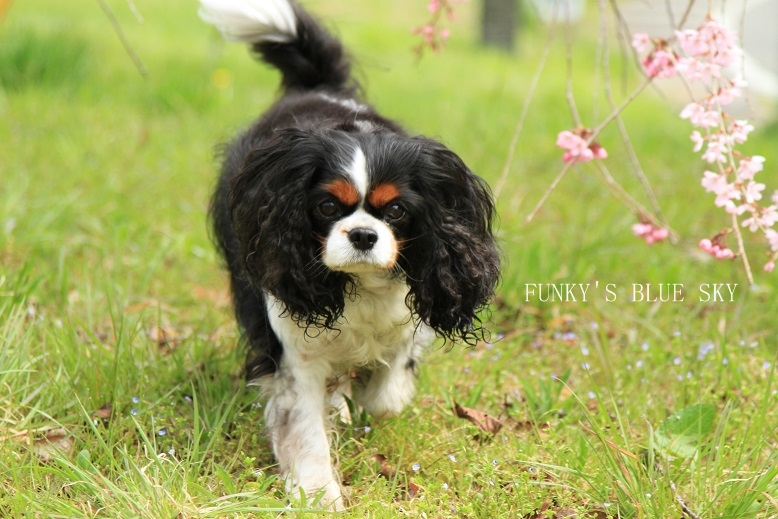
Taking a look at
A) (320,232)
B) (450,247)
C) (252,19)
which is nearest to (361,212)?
(320,232)

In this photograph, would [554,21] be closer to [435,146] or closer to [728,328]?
[435,146]

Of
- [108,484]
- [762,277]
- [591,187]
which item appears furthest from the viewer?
[591,187]

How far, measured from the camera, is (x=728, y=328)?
347 cm

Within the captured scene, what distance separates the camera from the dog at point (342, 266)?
7.53ft

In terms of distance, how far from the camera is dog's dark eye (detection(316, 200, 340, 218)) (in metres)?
2.31

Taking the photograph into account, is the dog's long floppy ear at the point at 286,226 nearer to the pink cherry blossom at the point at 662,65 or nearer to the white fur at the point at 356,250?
the white fur at the point at 356,250

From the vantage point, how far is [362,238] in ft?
7.23

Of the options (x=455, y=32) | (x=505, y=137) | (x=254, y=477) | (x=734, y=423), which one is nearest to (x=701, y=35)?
(x=734, y=423)

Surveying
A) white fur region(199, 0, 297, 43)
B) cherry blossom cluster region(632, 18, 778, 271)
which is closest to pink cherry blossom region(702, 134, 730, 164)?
cherry blossom cluster region(632, 18, 778, 271)

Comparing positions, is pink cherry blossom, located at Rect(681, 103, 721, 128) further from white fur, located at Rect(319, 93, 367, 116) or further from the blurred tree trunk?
the blurred tree trunk

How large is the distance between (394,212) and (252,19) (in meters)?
1.40

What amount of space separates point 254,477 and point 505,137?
3.68m

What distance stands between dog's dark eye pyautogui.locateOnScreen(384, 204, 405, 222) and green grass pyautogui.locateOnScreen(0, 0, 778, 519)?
2.08 ft

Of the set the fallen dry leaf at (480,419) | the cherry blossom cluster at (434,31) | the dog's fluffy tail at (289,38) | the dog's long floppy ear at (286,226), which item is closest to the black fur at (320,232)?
the dog's long floppy ear at (286,226)
